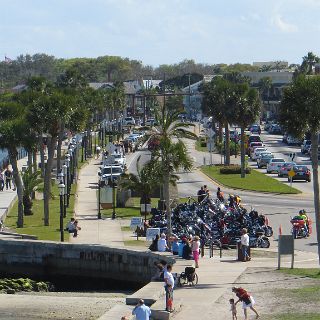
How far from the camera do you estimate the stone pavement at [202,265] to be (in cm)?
3347

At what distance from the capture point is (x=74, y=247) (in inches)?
1876

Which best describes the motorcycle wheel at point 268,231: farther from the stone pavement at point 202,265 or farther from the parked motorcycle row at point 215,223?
the stone pavement at point 202,265

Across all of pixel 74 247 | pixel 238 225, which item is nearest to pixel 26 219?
pixel 74 247

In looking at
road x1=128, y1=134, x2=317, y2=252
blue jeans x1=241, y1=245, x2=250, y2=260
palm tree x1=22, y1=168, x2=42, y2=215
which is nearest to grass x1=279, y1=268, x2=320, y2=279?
blue jeans x1=241, y1=245, x2=250, y2=260

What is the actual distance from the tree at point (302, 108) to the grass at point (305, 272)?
332 cm

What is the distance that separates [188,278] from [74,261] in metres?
11.9

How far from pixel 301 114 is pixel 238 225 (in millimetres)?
10164

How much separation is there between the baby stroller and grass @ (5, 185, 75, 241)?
44.9 ft

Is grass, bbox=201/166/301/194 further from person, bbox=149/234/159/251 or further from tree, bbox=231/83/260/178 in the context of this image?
person, bbox=149/234/159/251

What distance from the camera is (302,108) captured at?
1511 inches

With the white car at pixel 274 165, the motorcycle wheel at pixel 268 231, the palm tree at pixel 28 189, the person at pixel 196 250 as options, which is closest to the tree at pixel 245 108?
the white car at pixel 274 165

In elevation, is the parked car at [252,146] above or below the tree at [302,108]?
below

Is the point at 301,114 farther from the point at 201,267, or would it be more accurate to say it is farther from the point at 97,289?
the point at 97,289

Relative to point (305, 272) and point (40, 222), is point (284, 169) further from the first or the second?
point (305, 272)
